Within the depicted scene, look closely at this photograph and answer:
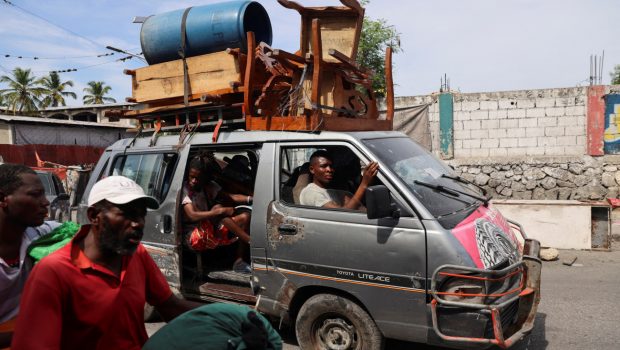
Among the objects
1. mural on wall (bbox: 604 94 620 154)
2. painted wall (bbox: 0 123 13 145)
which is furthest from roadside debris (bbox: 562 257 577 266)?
painted wall (bbox: 0 123 13 145)

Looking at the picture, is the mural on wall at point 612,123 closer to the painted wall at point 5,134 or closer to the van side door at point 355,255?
the van side door at point 355,255

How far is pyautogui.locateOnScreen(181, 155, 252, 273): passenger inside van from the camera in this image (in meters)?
4.61

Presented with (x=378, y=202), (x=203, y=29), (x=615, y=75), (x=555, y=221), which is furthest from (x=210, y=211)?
(x=615, y=75)

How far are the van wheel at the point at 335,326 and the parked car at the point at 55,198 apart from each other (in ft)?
19.6

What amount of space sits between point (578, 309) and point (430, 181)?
2.69 m

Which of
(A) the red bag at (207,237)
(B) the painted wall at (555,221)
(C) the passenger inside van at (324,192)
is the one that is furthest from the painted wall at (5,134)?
(C) the passenger inside van at (324,192)

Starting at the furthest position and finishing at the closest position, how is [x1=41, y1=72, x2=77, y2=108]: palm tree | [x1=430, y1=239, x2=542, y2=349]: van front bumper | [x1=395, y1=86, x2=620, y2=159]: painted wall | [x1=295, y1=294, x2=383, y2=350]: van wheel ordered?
[x1=41, y1=72, x2=77, y2=108]: palm tree → [x1=395, y1=86, x2=620, y2=159]: painted wall → [x1=295, y1=294, x2=383, y2=350]: van wheel → [x1=430, y1=239, x2=542, y2=349]: van front bumper

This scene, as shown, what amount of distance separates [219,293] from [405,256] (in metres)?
1.99

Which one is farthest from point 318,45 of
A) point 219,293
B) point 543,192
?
point 543,192

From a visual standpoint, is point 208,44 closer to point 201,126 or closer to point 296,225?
point 201,126

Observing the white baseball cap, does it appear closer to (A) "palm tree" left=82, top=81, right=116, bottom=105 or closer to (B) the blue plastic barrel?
(B) the blue plastic barrel

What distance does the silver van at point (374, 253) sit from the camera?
10.4ft

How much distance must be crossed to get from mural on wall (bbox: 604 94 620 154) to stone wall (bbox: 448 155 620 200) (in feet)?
0.91

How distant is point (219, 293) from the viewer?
176 inches
